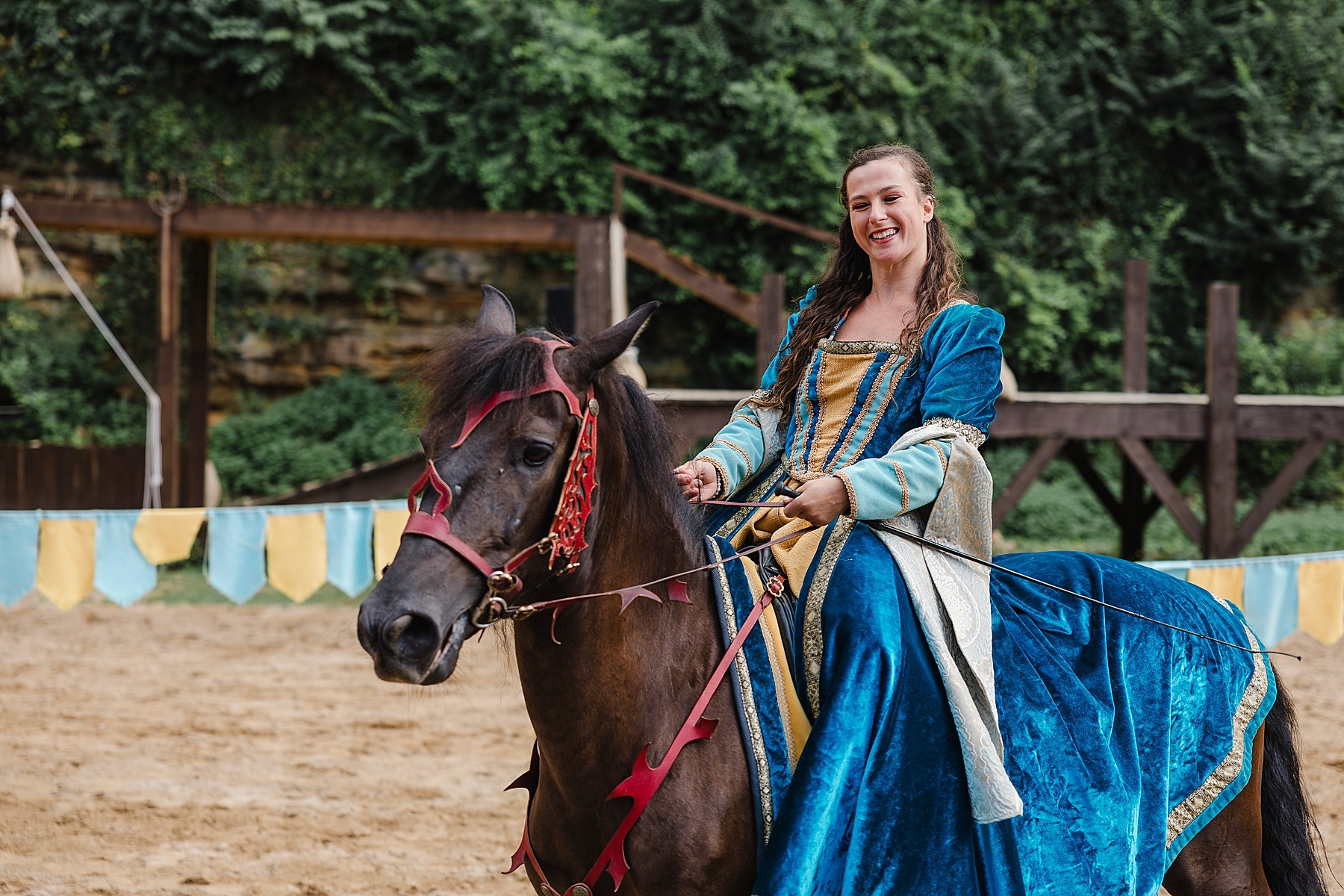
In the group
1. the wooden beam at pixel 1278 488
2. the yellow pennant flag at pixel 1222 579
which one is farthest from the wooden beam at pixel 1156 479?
the yellow pennant flag at pixel 1222 579

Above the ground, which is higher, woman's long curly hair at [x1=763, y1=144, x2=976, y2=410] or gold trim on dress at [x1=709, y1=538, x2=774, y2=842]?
woman's long curly hair at [x1=763, y1=144, x2=976, y2=410]

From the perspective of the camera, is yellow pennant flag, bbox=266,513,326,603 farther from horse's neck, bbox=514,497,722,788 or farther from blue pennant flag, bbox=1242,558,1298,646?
blue pennant flag, bbox=1242,558,1298,646

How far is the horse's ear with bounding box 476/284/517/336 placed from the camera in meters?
2.07

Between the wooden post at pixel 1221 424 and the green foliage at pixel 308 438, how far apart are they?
8.47 m

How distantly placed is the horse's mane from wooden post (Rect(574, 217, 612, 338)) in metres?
7.01

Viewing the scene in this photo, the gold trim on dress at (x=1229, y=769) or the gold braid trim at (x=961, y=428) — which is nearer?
the gold braid trim at (x=961, y=428)

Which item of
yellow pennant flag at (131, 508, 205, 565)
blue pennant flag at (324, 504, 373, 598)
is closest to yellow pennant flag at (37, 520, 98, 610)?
yellow pennant flag at (131, 508, 205, 565)

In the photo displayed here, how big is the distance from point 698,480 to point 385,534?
4.57 meters

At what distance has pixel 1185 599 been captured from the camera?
2584 millimetres

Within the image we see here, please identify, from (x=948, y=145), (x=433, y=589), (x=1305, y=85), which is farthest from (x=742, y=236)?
(x=433, y=589)

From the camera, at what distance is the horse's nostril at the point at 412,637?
163 cm

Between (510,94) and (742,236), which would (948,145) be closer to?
(742,236)

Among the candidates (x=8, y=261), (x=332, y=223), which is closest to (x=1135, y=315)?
(x=332, y=223)

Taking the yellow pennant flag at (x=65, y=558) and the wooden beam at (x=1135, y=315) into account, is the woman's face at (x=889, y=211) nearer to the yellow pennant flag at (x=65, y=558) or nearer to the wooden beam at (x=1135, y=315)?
the yellow pennant flag at (x=65, y=558)
